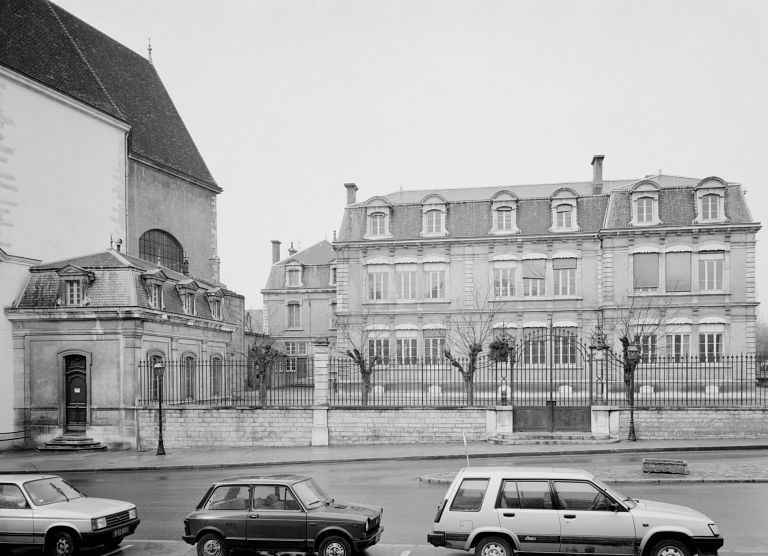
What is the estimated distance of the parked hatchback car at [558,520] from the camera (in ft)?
33.7

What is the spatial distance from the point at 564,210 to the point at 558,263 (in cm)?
315

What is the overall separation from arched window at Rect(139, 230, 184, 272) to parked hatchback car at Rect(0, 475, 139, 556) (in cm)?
2665

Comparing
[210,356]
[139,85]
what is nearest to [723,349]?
[210,356]

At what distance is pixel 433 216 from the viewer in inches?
1719

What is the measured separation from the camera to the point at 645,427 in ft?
83.6

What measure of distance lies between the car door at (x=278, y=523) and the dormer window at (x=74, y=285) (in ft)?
61.1

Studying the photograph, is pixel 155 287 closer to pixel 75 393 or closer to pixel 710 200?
pixel 75 393

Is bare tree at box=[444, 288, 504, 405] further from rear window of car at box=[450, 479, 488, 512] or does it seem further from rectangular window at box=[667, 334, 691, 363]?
rear window of car at box=[450, 479, 488, 512]

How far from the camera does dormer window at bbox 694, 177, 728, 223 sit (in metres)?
39.6

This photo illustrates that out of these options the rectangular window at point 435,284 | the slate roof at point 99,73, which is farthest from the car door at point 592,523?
the rectangular window at point 435,284

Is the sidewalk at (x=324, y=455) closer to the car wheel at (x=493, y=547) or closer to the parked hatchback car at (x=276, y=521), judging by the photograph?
the parked hatchback car at (x=276, y=521)

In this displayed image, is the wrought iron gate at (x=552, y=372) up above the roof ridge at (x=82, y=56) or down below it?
below

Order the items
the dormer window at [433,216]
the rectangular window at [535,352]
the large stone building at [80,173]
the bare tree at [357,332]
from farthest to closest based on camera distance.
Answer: the dormer window at [433,216] < the bare tree at [357,332] < the rectangular window at [535,352] < the large stone building at [80,173]

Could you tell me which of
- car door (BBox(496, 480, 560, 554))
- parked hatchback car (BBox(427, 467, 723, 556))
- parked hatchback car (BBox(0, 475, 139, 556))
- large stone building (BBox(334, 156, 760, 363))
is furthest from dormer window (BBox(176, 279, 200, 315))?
car door (BBox(496, 480, 560, 554))
